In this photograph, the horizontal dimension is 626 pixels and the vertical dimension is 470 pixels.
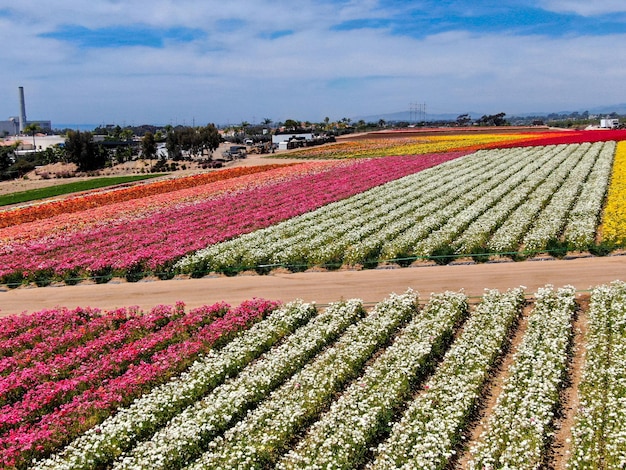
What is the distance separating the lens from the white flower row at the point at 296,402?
1020 cm

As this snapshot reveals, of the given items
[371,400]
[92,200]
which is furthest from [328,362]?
[92,200]

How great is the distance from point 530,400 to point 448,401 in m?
1.60

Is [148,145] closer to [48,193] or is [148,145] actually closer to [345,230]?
[48,193]

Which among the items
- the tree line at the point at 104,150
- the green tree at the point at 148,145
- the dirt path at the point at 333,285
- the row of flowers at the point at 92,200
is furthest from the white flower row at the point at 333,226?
the green tree at the point at 148,145

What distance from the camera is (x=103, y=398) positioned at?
12766 millimetres

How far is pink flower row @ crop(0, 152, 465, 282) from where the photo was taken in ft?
81.3

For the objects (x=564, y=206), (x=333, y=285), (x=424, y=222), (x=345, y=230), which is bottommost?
(x=333, y=285)

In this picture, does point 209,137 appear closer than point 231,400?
No

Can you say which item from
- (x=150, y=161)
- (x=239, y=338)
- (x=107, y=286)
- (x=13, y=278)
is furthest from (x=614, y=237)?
(x=150, y=161)

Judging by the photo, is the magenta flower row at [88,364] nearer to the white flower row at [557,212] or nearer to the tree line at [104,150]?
the white flower row at [557,212]

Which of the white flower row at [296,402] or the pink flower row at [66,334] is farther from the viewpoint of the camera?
the pink flower row at [66,334]

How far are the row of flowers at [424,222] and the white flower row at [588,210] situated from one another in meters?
0.06

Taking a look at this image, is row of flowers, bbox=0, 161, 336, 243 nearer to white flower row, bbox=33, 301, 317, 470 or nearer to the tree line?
white flower row, bbox=33, 301, 317, 470

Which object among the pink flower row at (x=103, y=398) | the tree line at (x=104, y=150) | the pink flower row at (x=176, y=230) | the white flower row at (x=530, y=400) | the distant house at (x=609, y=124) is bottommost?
the pink flower row at (x=103, y=398)
